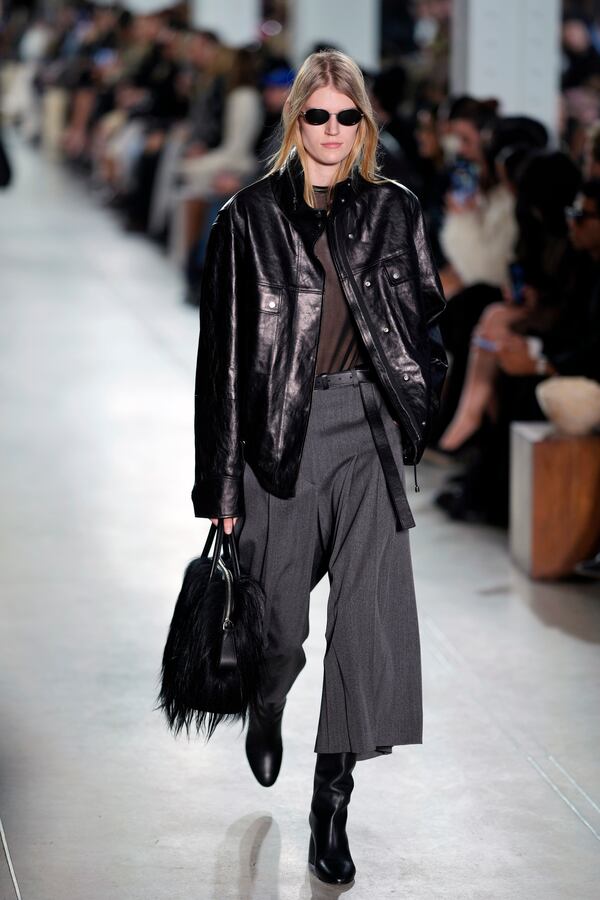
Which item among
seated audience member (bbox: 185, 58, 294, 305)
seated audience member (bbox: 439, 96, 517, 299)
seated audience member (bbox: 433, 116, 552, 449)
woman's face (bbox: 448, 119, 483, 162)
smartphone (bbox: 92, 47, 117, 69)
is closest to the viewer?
seated audience member (bbox: 433, 116, 552, 449)

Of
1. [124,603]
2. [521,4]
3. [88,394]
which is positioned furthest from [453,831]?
[521,4]

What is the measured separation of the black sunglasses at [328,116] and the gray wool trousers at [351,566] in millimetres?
441

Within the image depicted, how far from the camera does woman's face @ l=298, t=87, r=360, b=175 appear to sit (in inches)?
107

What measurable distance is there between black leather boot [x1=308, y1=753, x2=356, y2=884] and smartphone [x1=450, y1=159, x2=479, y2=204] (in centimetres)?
363

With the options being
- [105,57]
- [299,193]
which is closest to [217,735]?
[299,193]

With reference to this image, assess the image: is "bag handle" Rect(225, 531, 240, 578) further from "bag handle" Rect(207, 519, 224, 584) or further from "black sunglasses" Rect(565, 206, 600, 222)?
"black sunglasses" Rect(565, 206, 600, 222)

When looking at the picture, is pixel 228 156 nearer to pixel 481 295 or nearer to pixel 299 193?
pixel 481 295

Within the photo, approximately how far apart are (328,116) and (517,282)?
2.83m

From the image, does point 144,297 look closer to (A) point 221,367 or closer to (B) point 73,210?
(B) point 73,210

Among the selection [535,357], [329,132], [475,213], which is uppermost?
[329,132]

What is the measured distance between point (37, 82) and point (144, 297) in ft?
31.6

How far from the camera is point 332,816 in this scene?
111 inches

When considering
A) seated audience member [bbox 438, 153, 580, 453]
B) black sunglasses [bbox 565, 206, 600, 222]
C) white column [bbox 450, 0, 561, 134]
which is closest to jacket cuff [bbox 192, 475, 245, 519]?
black sunglasses [bbox 565, 206, 600, 222]

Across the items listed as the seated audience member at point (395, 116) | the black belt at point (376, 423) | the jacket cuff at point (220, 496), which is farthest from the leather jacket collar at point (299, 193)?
the seated audience member at point (395, 116)
